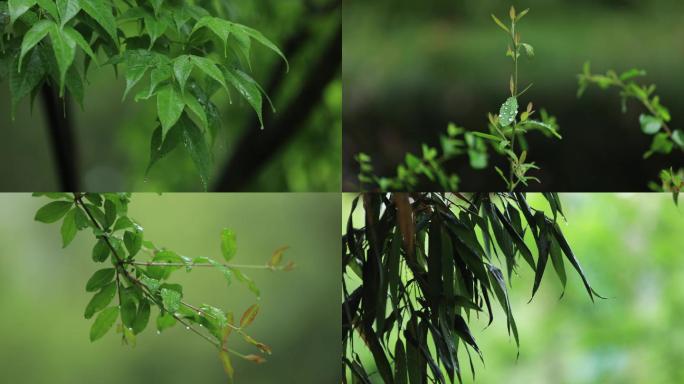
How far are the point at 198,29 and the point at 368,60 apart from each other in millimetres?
658

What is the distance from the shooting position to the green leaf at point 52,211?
2.63 feet

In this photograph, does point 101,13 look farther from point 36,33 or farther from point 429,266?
point 429,266

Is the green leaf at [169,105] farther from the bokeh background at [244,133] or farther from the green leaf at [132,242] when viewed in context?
the bokeh background at [244,133]

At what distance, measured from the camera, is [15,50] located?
710 millimetres

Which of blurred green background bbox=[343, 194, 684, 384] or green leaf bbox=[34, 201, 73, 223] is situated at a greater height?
green leaf bbox=[34, 201, 73, 223]

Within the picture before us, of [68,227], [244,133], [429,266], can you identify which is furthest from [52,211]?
[244,133]

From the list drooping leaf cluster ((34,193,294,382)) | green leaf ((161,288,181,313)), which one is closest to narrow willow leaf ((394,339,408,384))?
drooping leaf cluster ((34,193,294,382))

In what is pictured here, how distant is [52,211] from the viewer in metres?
0.81

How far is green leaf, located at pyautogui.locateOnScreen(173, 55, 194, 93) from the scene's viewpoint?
670 mm

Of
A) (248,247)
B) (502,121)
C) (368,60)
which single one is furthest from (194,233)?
(502,121)

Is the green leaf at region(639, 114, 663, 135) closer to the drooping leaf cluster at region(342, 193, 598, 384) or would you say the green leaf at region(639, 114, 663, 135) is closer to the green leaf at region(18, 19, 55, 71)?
the drooping leaf cluster at region(342, 193, 598, 384)

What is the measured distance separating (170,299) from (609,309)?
0.78 m

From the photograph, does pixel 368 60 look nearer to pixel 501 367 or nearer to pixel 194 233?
pixel 194 233

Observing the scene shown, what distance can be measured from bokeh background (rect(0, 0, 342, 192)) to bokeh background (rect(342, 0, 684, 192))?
88mm
